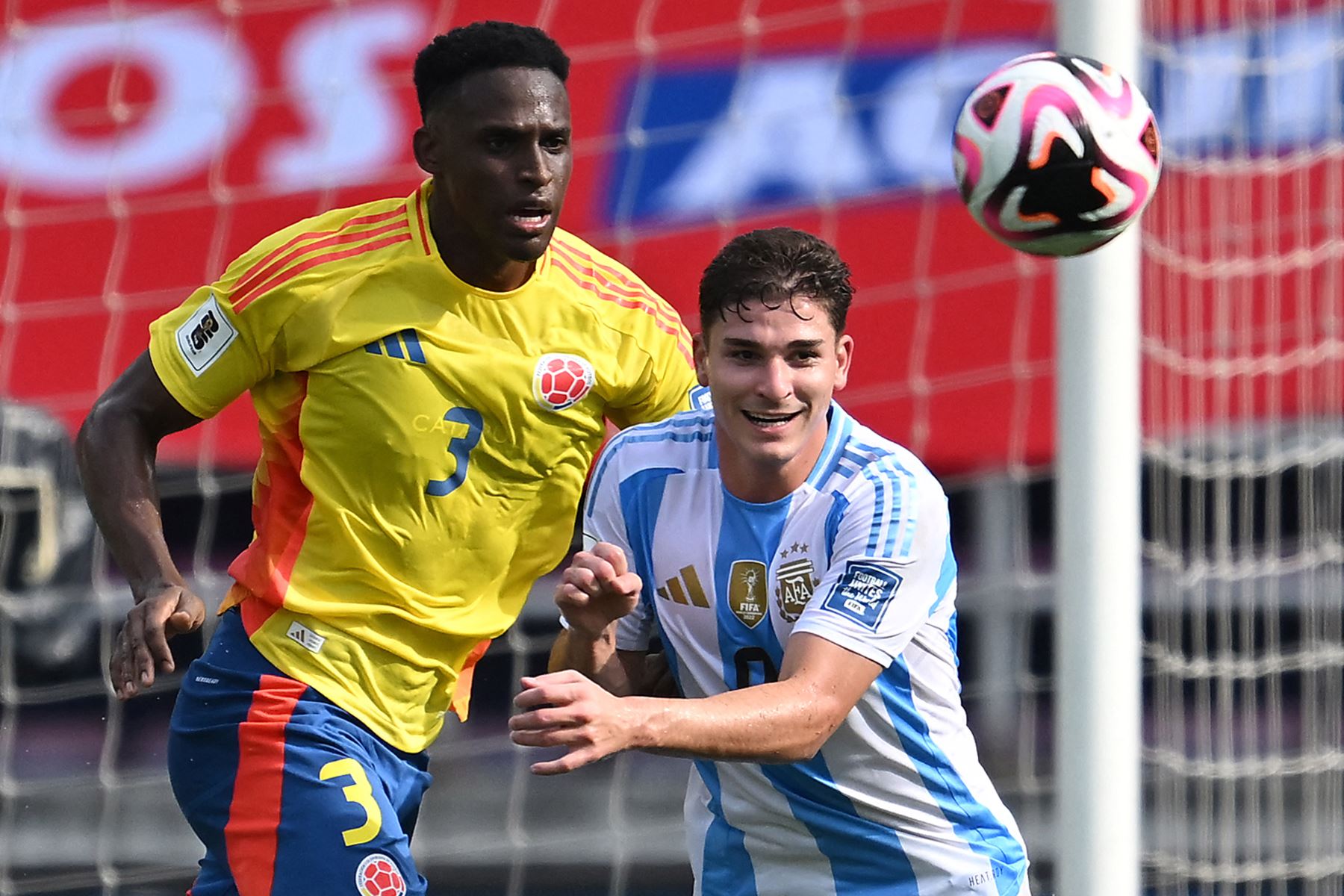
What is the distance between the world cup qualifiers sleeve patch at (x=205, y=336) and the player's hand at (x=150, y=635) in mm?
484

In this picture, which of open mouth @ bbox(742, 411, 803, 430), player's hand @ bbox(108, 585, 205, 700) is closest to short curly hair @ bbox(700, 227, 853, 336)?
open mouth @ bbox(742, 411, 803, 430)

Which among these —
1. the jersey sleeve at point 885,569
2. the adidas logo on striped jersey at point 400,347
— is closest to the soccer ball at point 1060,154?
the jersey sleeve at point 885,569

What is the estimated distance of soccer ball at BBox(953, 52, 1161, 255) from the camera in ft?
11.3

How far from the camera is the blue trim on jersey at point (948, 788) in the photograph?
3.21 meters

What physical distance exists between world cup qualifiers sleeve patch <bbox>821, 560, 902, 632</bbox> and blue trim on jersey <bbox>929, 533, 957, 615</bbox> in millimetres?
136

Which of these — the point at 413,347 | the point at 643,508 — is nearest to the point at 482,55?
the point at 413,347

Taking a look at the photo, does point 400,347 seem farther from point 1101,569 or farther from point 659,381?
point 1101,569

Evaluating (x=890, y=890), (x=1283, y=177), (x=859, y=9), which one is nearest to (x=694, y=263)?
(x=859, y=9)

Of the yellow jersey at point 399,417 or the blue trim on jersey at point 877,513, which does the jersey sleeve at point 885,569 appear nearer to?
the blue trim on jersey at point 877,513

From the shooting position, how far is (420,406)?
3.65 m

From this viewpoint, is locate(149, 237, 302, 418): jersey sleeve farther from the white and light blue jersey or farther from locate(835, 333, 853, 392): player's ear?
locate(835, 333, 853, 392): player's ear

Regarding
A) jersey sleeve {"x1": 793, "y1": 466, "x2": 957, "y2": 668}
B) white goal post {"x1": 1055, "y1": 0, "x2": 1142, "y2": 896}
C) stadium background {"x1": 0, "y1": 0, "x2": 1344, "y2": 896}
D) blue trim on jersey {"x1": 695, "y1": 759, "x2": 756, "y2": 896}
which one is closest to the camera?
jersey sleeve {"x1": 793, "y1": 466, "x2": 957, "y2": 668}

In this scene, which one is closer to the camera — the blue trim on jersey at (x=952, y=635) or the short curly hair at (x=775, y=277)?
the short curly hair at (x=775, y=277)

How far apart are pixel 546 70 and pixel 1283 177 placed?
155 inches
